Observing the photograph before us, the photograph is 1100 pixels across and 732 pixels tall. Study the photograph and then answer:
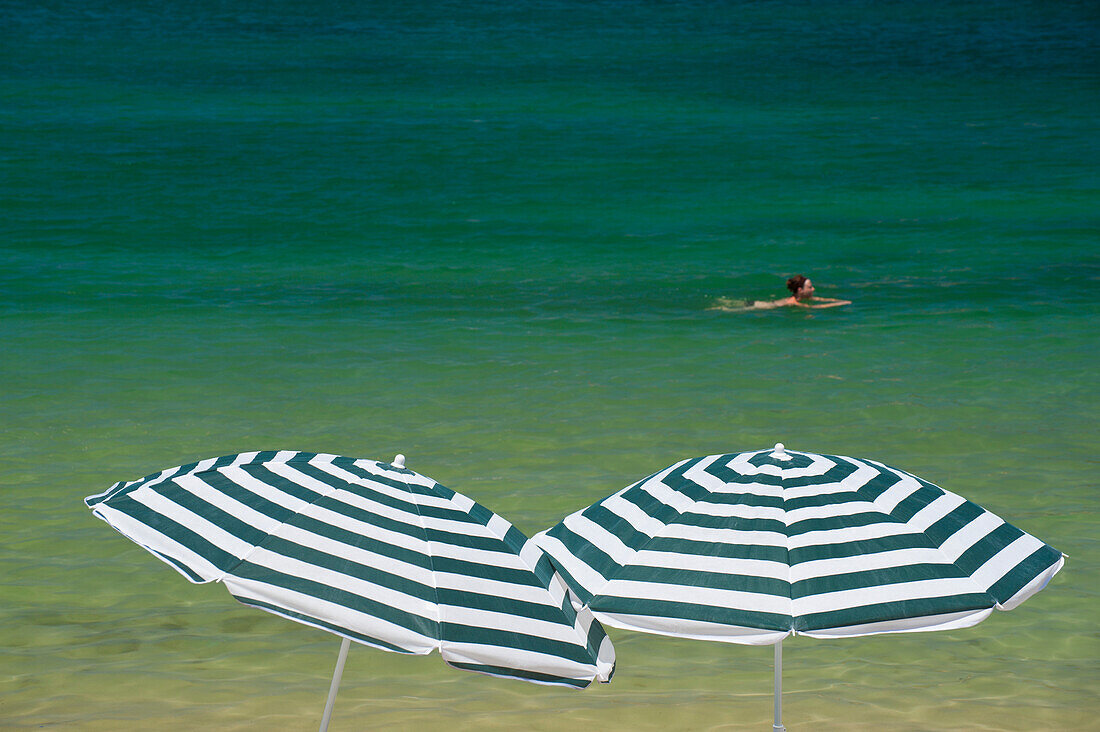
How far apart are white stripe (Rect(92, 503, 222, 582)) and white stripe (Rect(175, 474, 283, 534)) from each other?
160 mm

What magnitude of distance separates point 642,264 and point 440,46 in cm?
1819

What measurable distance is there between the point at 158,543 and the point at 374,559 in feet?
1.86

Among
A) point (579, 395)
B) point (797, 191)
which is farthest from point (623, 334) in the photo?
point (797, 191)

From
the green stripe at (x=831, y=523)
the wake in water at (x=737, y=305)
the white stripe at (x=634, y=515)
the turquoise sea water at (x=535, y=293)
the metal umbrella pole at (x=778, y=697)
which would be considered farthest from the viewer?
the wake in water at (x=737, y=305)

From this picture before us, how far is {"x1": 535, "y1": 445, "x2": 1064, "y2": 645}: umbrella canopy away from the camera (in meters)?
3.02

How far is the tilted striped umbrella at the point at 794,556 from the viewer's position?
3.02 m

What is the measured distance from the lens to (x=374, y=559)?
3029mm

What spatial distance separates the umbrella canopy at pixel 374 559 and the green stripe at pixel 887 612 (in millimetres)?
554

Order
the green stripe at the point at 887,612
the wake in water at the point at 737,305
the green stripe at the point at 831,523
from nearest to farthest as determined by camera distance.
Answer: the green stripe at the point at 887,612 < the green stripe at the point at 831,523 < the wake in water at the point at 737,305

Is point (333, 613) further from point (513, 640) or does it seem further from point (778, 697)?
point (778, 697)

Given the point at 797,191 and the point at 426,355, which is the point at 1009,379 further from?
the point at 797,191

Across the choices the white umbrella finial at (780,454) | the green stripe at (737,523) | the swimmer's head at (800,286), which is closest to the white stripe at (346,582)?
the green stripe at (737,523)

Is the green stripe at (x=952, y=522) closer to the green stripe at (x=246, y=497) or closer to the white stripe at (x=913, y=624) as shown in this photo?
the white stripe at (x=913, y=624)

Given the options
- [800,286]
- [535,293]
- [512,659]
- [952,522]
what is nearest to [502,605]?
[512,659]
